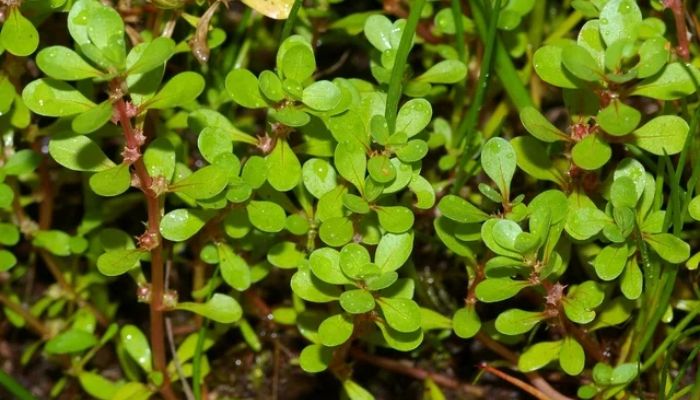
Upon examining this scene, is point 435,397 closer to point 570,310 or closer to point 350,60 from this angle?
point 570,310

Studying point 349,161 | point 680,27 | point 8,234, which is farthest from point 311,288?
point 680,27

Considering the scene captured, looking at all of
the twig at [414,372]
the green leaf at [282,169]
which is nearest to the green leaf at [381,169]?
the green leaf at [282,169]

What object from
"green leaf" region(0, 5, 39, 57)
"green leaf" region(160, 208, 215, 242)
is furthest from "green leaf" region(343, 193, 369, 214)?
"green leaf" region(0, 5, 39, 57)

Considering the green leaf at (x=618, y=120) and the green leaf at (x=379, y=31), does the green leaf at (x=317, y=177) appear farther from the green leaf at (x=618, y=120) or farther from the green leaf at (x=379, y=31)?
the green leaf at (x=618, y=120)

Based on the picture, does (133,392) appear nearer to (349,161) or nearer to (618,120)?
(349,161)

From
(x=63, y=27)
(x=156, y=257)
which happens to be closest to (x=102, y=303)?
(x=156, y=257)

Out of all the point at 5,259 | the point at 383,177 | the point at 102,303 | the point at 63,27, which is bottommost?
the point at 102,303
